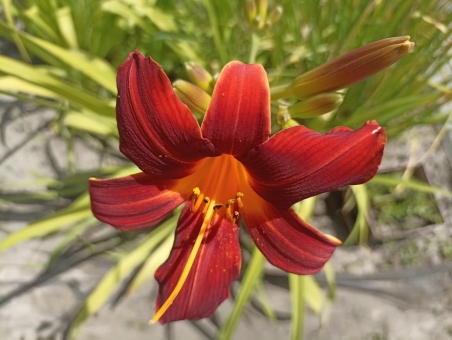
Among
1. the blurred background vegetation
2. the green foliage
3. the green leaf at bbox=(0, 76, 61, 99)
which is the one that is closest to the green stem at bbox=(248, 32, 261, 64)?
the blurred background vegetation

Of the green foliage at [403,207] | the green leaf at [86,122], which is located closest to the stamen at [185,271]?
the green leaf at [86,122]

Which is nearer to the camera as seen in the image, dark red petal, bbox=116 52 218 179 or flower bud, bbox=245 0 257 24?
dark red petal, bbox=116 52 218 179

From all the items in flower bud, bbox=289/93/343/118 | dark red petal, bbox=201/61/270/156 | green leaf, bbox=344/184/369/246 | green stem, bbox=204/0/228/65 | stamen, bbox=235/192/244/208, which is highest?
green stem, bbox=204/0/228/65

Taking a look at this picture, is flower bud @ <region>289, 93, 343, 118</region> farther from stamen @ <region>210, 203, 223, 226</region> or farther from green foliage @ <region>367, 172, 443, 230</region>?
green foliage @ <region>367, 172, 443, 230</region>

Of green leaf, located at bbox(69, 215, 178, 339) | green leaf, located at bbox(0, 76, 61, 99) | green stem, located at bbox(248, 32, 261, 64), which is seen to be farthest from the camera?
green leaf, located at bbox(69, 215, 178, 339)

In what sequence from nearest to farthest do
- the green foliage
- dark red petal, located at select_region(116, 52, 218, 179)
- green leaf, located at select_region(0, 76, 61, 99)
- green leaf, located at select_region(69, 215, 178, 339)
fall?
dark red petal, located at select_region(116, 52, 218, 179) < green leaf, located at select_region(0, 76, 61, 99) < green leaf, located at select_region(69, 215, 178, 339) < the green foliage

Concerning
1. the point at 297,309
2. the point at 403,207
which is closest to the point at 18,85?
the point at 297,309

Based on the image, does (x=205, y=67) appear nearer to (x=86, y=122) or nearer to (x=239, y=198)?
(x=86, y=122)

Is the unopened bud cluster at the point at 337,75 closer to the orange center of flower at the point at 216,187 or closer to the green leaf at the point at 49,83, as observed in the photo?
the orange center of flower at the point at 216,187
